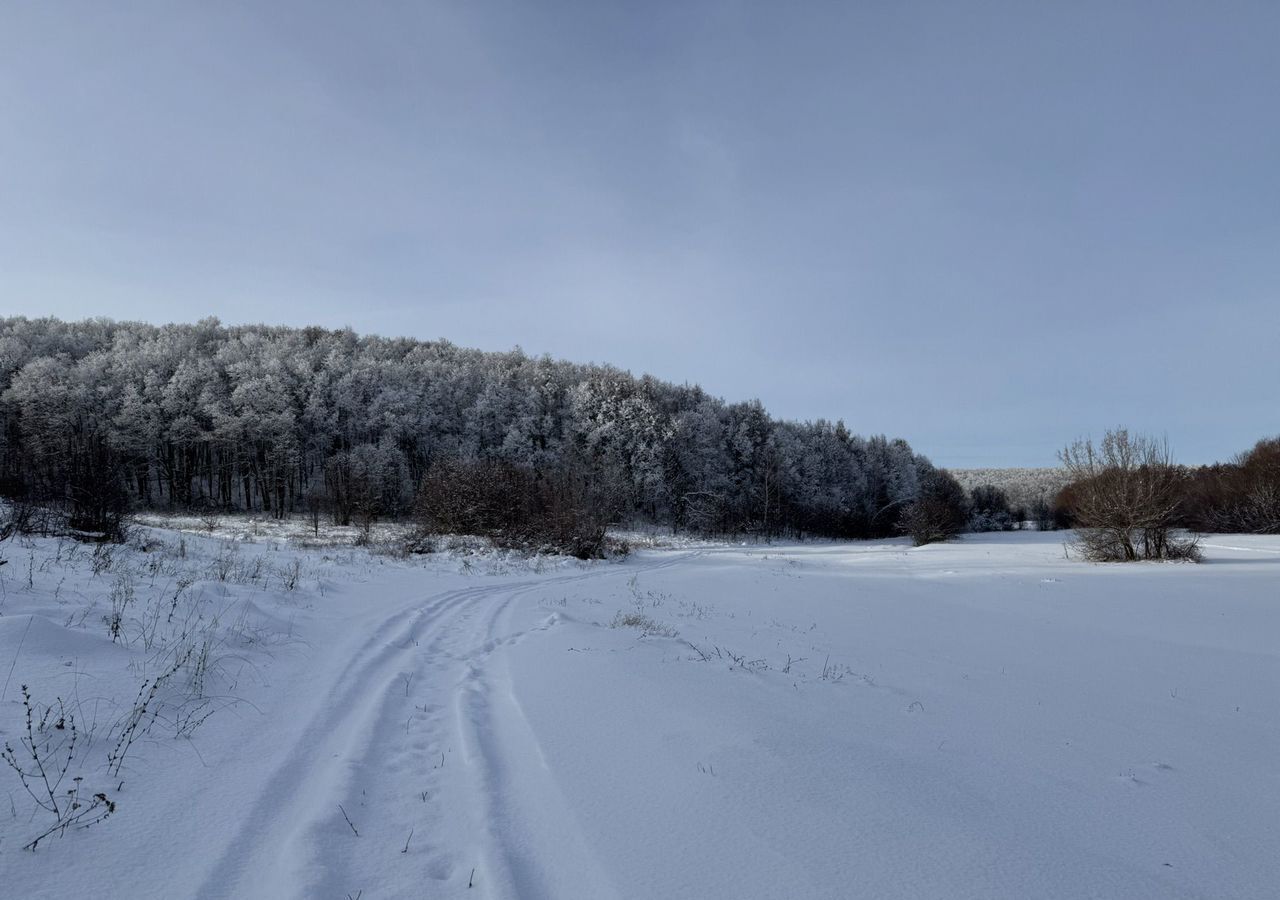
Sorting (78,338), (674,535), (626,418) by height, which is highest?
(78,338)

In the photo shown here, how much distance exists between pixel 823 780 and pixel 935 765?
0.91 metres

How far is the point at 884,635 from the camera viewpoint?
8969 mm

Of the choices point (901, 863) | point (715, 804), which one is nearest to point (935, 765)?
point (901, 863)

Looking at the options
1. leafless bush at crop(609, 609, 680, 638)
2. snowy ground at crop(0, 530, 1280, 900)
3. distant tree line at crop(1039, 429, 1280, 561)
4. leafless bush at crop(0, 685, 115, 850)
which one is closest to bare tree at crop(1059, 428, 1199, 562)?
distant tree line at crop(1039, 429, 1280, 561)

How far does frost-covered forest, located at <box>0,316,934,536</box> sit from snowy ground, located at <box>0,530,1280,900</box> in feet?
104

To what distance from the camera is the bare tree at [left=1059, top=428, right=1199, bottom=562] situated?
21.8 metres

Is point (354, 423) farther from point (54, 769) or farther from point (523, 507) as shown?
point (54, 769)

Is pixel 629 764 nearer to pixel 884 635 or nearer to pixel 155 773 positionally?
pixel 155 773

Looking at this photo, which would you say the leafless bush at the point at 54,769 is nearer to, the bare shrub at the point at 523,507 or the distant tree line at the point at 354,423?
the bare shrub at the point at 523,507

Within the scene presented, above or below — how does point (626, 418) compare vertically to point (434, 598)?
above

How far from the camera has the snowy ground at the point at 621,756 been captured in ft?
8.54

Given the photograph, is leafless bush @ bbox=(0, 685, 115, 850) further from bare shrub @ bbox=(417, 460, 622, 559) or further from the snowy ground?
bare shrub @ bbox=(417, 460, 622, 559)

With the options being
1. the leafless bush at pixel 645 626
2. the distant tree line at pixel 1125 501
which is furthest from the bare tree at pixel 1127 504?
the leafless bush at pixel 645 626

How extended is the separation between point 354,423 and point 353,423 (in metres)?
0.09
